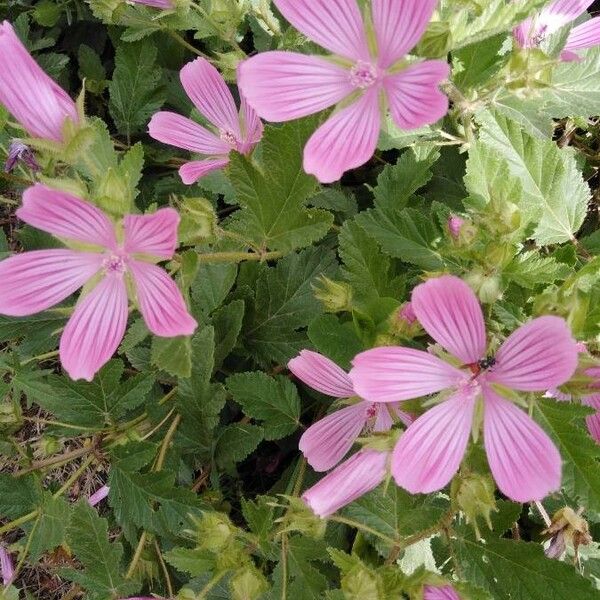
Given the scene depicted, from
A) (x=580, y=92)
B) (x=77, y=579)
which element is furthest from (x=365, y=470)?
(x=580, y=92)

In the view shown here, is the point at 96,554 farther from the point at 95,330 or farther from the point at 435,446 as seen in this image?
the point at 435,446

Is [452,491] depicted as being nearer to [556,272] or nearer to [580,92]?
[556,272]

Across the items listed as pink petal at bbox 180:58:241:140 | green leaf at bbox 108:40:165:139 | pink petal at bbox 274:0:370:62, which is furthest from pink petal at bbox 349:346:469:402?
green leaf at bbox 108:40:165:139

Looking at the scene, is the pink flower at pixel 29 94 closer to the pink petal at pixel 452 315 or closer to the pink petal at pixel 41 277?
the pink petal at pixel 41 277

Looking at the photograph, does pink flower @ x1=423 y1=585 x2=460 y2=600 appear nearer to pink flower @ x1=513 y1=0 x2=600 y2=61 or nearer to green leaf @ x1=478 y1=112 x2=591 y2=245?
green leaf @ x1=478 y1=112 x2=591 y2=245

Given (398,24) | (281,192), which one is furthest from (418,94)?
(281,192)

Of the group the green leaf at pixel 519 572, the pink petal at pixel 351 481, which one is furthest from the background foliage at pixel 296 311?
the pink petal at pixel 351 481
